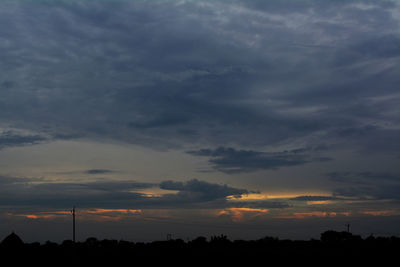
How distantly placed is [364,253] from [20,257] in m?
48.2

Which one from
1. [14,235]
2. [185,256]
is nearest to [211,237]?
[185,256]

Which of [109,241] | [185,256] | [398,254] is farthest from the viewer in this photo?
[109,241]

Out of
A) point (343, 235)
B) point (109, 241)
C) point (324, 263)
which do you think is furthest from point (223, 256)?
point (343, 235)

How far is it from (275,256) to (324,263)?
7.39m

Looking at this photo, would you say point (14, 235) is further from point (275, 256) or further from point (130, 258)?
point (275, 256)

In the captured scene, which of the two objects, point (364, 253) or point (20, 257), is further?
point (20, 257)

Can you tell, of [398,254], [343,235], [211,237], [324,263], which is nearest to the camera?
[324,263]

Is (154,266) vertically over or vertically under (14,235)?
under

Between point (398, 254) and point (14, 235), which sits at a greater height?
point (14, 235)

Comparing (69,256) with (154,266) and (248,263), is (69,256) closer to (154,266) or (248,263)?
(154,266)

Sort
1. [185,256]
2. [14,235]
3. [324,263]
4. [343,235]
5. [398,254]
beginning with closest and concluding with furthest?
[324,263] < [398,254] < [185,256] < [14,235] < [343,235]

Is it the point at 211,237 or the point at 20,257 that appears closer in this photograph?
the point at 20,257

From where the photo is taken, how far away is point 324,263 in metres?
57.2

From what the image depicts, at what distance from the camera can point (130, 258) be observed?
6612 centimetres
